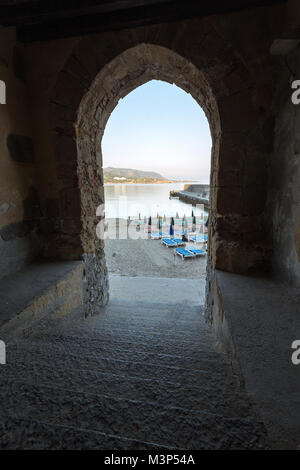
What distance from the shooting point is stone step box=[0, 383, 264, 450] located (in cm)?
67

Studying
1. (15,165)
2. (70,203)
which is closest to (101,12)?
(15,165)

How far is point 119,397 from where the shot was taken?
876mm

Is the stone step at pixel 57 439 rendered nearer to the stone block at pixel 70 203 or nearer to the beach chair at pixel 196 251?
the stone block at pixel 70 203

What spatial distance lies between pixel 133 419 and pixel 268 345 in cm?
69

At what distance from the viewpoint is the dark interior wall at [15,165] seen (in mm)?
1967

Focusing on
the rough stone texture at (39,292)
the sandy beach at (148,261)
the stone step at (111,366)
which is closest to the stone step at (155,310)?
the rough stone texture at (39,292)

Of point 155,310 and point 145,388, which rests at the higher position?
point 145,388

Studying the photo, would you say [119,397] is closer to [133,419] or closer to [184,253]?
[133,419]

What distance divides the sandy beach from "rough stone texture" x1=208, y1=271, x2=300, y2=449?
369 centimetres

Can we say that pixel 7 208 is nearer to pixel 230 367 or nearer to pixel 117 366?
pixel 117 366

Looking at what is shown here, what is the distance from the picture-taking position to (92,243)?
2547 millimetres

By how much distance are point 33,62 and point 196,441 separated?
2.92 meters

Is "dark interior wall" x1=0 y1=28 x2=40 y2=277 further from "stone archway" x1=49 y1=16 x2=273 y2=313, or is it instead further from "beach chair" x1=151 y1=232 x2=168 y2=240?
"beach chair" x1=151 y1=232 x2=168 y2=240
